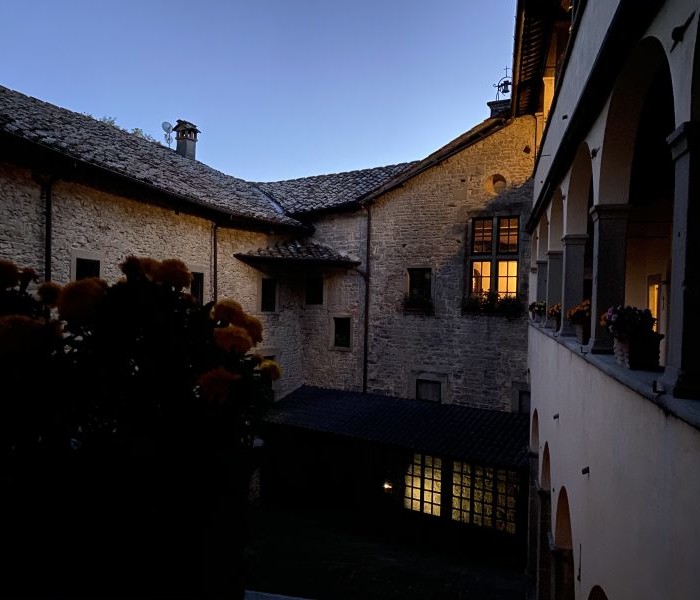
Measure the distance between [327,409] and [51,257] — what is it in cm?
783

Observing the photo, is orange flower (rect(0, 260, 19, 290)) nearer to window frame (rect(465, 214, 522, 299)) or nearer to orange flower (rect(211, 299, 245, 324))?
orange flower (rect(211, 299, 245, 324))

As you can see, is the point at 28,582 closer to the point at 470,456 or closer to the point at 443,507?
the point at 470,456

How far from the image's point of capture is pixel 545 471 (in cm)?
715

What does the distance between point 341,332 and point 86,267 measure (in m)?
7.60

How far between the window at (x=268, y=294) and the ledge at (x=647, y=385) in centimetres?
1092

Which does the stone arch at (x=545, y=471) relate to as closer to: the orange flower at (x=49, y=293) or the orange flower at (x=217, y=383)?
the orange flower at (x=217, y=383)

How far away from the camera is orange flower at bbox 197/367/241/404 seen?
1.79 m

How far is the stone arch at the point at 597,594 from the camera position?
3266 mm

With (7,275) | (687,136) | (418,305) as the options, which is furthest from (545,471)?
(7,275)

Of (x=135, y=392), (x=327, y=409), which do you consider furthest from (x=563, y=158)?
(x=327, y=409)

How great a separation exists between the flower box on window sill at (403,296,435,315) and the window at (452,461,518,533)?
426cm

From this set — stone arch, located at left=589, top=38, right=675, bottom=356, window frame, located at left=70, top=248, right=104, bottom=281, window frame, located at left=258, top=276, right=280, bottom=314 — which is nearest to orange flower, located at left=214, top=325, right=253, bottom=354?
stone arch, located at left=589, top=38, right=675, bottom=356

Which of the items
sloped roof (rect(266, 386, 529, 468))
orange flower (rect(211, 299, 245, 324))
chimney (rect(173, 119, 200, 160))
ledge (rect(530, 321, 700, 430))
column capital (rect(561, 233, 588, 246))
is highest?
chimney (rect(173, 119, 200, 160))

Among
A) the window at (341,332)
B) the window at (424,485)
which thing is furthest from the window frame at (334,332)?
the window at (424,485)
